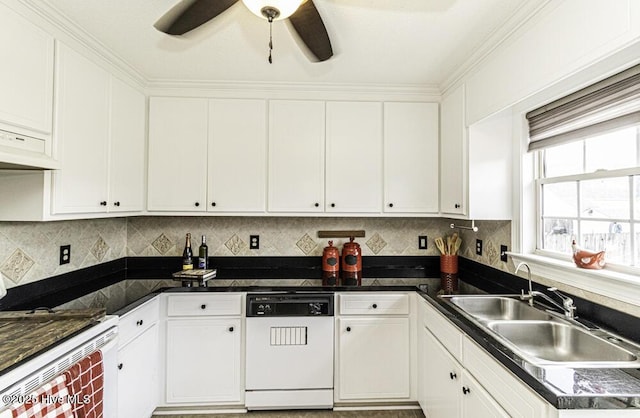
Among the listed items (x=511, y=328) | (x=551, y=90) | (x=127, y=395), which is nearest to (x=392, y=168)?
(x=551, y=90)

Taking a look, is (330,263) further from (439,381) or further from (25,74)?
(25,74)

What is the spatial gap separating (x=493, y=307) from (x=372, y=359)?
2.89ft

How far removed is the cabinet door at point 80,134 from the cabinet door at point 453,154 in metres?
2.28

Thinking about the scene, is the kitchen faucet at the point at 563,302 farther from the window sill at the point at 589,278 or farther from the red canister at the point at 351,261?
the red canister at the point at 351,261

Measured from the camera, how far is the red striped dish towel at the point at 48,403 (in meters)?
1.08

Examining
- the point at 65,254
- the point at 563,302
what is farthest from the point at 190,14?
the point at 563,302

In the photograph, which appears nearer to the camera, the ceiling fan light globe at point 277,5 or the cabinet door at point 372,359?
the ceiling fan light globe at point 277,5

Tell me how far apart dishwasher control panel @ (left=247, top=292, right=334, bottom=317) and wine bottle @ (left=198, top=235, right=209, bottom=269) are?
0.60 m

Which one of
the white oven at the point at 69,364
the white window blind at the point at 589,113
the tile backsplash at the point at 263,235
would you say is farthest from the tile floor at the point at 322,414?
the white window blind at the point at 589,113

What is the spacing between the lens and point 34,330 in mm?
1357

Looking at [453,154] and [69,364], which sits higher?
[453,154]

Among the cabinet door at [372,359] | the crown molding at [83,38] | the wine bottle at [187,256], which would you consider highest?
the crown molding at [83,38]

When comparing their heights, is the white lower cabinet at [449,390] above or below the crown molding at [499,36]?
below

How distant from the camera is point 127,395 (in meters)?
1.86
